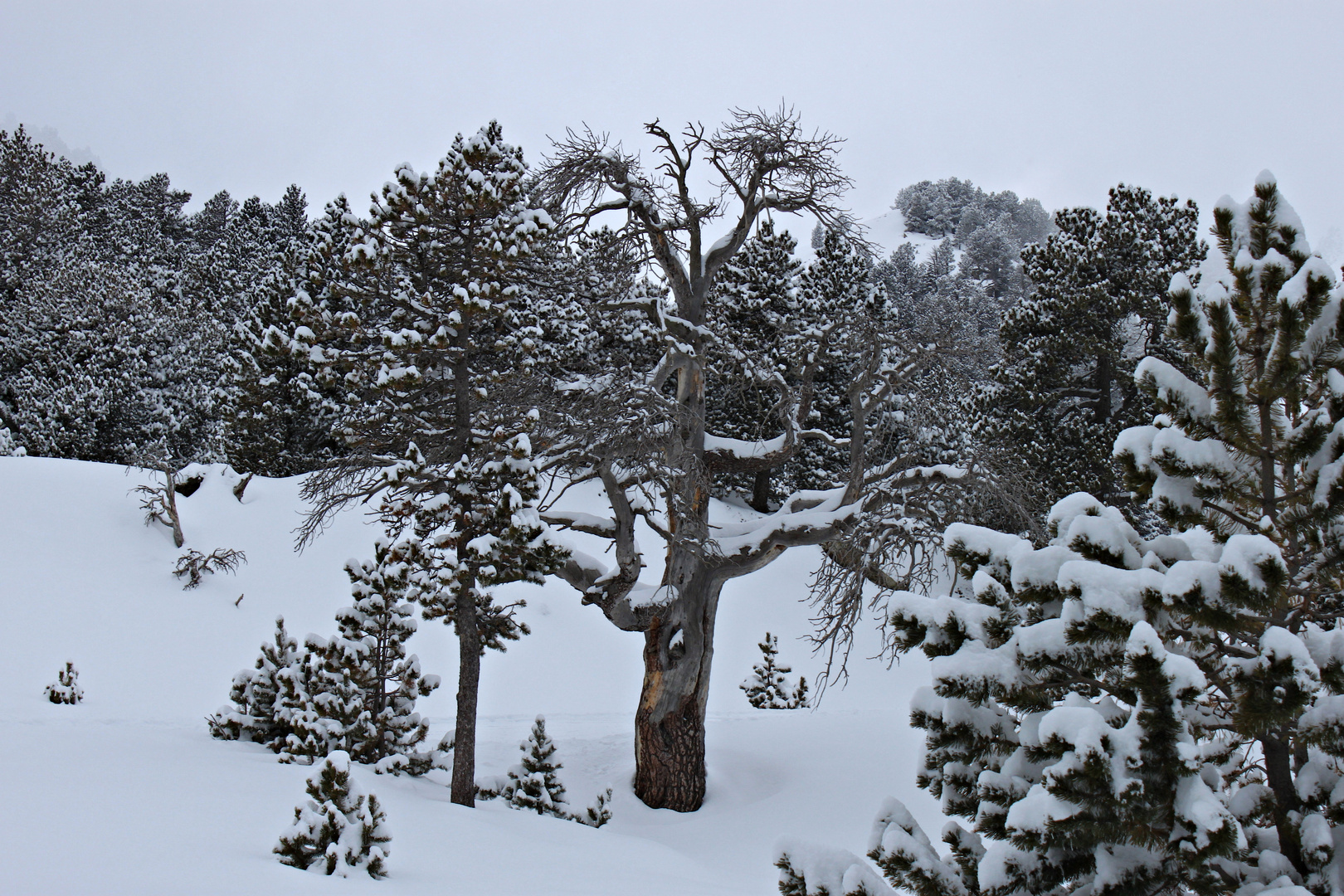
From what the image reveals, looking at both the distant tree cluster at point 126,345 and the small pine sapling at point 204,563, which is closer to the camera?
the small pine sapling at point 204,563

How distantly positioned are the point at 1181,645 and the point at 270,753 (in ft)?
30.5

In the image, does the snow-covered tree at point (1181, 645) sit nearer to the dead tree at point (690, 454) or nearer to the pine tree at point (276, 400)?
the dead tree at point (690, 454)

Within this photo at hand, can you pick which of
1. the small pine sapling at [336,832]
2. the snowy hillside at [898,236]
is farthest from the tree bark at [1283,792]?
the snowy hillside at [898,236]

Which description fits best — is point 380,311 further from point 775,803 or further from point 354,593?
point 775,803

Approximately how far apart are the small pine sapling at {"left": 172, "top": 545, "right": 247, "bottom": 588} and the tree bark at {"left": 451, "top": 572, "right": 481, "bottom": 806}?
34.8 ft

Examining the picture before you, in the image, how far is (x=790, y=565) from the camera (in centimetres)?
2314

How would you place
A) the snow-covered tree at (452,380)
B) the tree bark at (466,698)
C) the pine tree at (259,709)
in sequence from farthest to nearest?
1. the pine tree at (259,709)
2. the tree bark at (466,698)
3. the snow-covered tree at (452,380)

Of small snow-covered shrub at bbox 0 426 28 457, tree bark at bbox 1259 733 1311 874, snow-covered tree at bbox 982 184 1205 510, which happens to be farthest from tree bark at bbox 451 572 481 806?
small snow-covered shrub at bbox 0 426 28 457

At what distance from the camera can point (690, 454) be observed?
9.15 meters

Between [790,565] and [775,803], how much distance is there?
13430 millimetres

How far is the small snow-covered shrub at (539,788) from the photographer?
9.37 meters

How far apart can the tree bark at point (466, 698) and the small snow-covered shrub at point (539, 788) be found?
0.62 metres

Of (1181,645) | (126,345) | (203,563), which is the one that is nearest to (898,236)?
(126,345)

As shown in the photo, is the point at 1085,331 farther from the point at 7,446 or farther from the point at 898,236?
the point at 898,236
